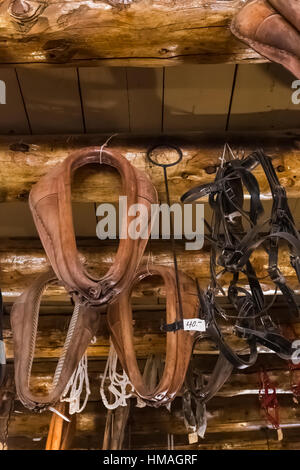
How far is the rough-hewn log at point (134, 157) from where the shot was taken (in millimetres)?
2379

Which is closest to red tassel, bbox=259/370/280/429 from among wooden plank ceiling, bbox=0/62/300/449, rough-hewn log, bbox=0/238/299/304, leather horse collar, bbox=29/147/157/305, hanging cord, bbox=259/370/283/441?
hanging cord, bbox=259/370/283/441

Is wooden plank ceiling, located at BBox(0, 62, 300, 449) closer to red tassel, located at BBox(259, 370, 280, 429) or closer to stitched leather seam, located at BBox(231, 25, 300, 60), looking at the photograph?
stitched leather seam, located at BBox(231, 25, 300, 60)

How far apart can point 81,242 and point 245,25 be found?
1989 millimetres

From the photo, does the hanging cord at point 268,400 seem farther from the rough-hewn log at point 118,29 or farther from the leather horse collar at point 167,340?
the rough-hewn log at point 118,29

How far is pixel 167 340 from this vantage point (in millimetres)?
2223

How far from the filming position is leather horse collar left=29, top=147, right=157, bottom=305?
1.73m

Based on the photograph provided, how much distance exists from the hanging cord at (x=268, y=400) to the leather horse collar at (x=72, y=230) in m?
2.67

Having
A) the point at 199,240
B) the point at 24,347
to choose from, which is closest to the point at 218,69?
the point at 199,240

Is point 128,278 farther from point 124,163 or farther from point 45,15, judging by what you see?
point 45,15

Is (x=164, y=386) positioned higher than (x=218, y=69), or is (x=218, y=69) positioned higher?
(x=218, y=69)

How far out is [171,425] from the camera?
16.2 ft

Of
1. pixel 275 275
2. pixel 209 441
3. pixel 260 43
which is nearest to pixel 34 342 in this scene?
pixel 275 275

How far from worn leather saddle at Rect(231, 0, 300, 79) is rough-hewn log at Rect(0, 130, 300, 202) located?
83cm

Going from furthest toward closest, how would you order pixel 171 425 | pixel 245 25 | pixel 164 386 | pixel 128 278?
pixel 171 425
pixel 164 386
pixel 128 278
pixel 245 25
